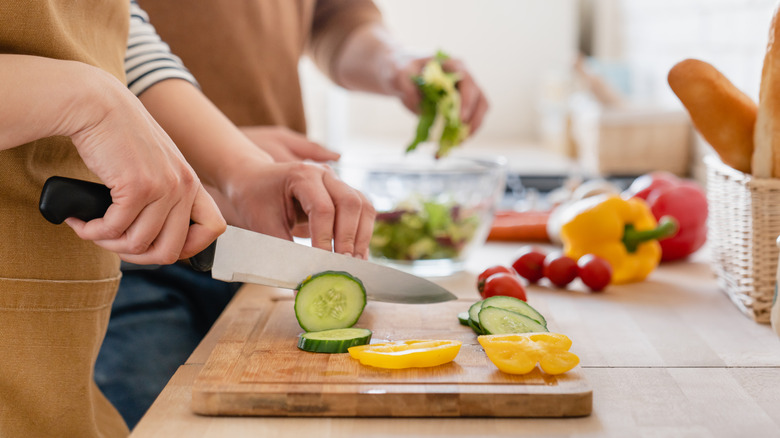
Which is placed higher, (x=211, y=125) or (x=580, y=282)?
(x=211, y=125)

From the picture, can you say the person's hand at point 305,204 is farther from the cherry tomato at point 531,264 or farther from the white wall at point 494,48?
the white wall at point 494,48

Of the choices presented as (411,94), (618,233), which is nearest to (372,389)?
(618,233)

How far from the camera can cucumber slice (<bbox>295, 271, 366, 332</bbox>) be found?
1050 millimetres

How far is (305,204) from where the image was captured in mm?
1088

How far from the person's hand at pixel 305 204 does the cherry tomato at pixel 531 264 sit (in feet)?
1.40

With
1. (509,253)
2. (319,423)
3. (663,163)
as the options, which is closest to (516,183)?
(663,163)

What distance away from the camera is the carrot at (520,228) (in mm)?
1815

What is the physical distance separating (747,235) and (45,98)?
0.99m

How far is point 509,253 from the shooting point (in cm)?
174

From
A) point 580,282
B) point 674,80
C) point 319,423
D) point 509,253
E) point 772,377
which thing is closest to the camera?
point 319,423

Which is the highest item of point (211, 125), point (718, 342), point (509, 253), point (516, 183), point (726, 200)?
point (211, 125)

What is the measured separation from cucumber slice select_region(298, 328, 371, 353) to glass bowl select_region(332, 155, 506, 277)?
1.74 feet

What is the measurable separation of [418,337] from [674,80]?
56cm

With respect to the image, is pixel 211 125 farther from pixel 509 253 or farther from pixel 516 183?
pixel 516 183
